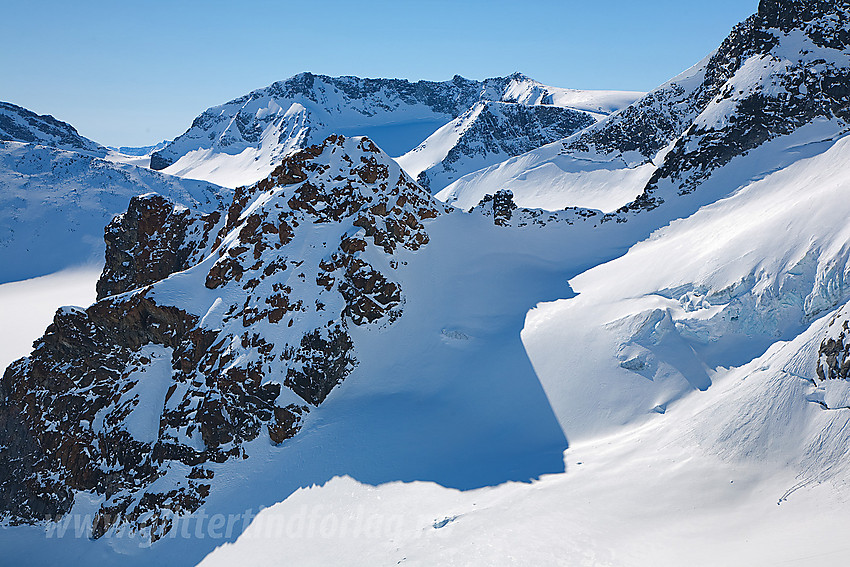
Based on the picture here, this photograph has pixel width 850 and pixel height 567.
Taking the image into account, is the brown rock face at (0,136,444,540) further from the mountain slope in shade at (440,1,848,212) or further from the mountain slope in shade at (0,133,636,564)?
the mountain slope in shade at (440,1,848,212)

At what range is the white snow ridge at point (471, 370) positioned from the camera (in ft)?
45.6

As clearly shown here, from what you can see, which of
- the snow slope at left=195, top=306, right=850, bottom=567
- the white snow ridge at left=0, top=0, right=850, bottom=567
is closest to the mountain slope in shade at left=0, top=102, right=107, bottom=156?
the white snow ridge at left=0, top=0, right=850, bottom=567

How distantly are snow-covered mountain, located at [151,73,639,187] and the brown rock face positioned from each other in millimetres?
64485

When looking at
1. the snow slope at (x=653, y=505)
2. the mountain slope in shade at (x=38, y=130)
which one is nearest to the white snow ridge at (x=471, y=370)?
the snow slope at (x=653, y=505)

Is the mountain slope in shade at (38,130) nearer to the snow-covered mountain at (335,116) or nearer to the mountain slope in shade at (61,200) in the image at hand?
the snow-covered mountain at (335,116)

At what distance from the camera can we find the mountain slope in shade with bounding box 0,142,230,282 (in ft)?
178

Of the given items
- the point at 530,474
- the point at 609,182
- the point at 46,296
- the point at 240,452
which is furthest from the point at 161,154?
the point at 530,474

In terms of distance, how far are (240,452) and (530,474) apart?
41.8ft

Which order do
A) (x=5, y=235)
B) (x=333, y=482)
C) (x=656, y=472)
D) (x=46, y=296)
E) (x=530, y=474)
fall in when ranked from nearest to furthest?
(x=656, y=472) → (x=530, y=474) → (x=333, y=482) → (x=46, y=296) → (x=5, y=235)

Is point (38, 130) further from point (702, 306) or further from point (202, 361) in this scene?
point (702, 306)

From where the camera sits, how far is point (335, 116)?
398ft

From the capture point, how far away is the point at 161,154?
120 m

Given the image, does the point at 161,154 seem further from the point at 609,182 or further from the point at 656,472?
the point at 656,472

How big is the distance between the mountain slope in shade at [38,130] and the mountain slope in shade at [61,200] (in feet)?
96.9
